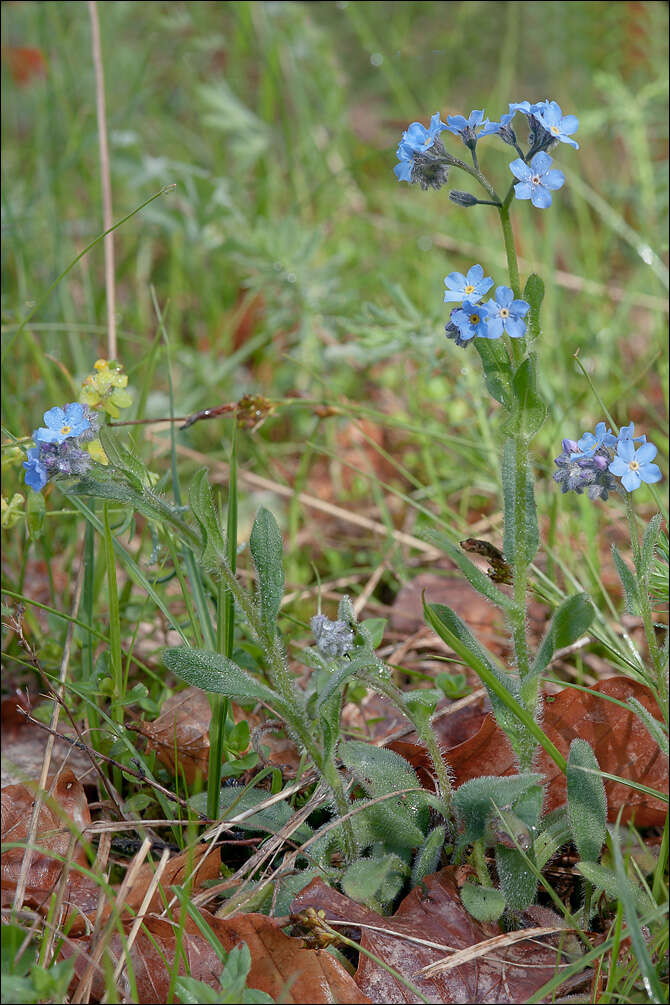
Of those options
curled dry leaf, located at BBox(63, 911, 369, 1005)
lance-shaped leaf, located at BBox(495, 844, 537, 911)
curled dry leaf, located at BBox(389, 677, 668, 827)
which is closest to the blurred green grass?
curled dry leaf, located at BBox(389, 677, 668, 827)

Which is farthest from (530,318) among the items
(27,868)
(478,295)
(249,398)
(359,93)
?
(359,93)

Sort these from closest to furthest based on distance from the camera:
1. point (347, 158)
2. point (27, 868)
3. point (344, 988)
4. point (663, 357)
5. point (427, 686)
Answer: point (344, 988) → point (27, 868) → point (427, 686) → point (663, 357) → point (347, 158)

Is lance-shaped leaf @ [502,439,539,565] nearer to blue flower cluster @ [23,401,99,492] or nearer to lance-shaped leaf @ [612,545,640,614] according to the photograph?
lance-shaped leaf @ [612,545,640,614]

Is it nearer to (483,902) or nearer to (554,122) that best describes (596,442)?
(554,122)

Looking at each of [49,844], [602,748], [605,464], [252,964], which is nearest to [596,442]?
[605,464]

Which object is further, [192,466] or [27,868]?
[192,466]

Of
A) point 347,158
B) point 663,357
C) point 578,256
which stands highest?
point 347,158

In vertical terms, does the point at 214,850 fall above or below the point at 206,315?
below

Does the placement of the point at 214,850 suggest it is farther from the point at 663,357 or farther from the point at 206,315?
the point at 206,315
